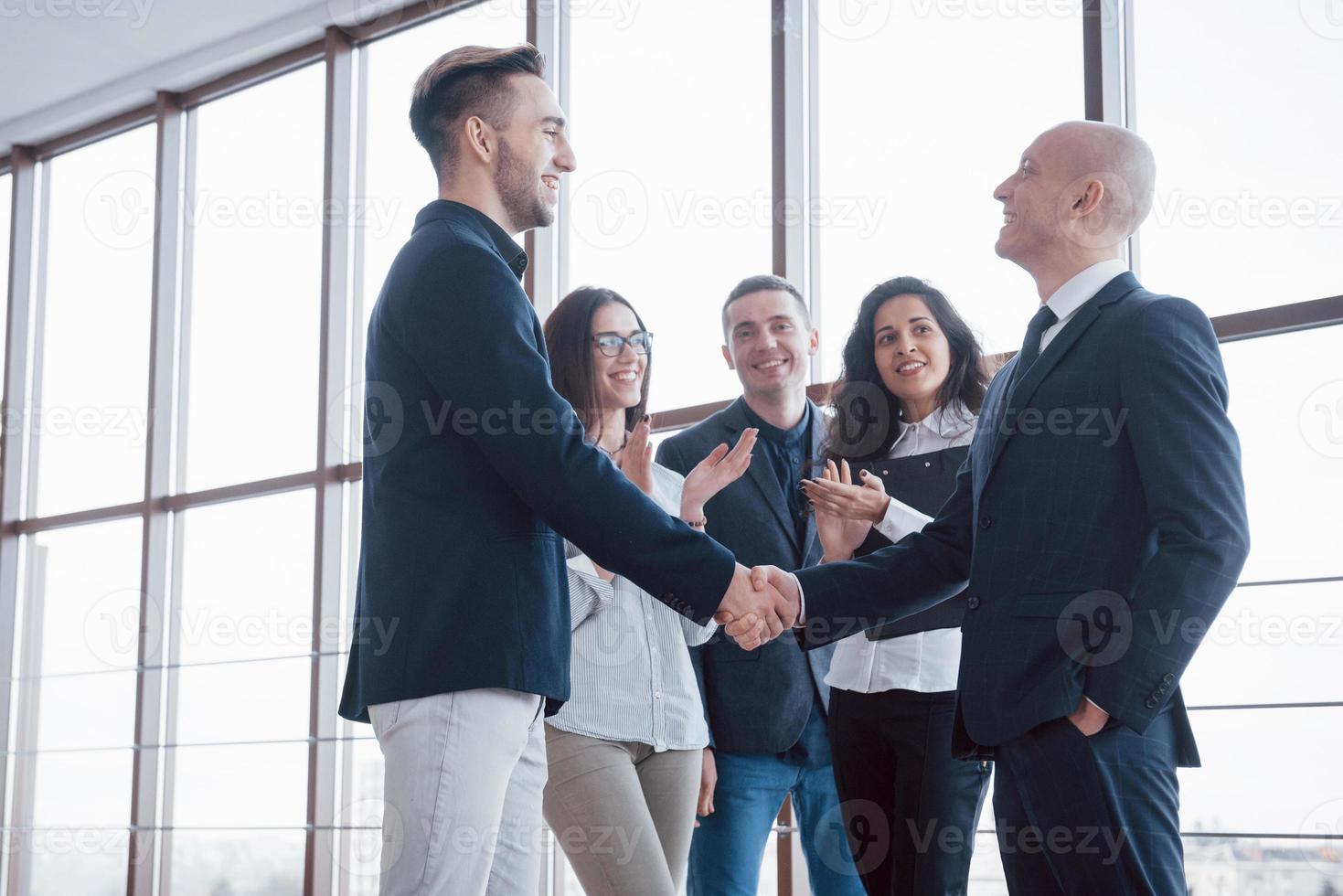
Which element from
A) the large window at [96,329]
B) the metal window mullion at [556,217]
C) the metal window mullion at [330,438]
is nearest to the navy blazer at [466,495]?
the metal window mullion at [556,217]

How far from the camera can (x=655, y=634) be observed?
238 cm

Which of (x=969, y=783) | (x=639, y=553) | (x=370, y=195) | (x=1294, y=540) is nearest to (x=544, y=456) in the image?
(x=639, y=553)

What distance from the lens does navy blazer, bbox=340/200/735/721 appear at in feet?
5.21

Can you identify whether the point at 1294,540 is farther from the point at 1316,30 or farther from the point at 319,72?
the point at 319,72

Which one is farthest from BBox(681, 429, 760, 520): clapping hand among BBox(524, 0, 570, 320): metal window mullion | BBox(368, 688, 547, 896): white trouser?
BBox(524, 0, 570, 320): metal window mullion

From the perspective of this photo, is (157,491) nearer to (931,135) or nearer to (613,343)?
(931,135)

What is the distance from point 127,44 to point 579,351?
4939 millimetres

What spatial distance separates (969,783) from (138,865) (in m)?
5.17

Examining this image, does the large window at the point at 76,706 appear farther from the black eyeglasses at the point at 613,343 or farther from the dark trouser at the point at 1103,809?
the dark trouser at the point at 1103,809

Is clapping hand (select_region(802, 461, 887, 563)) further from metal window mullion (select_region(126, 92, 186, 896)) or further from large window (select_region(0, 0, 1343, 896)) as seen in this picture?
metal window mullion (select_region(126, 92, 186, 896))

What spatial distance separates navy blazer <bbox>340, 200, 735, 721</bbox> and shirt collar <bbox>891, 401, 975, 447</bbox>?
1.00 metres

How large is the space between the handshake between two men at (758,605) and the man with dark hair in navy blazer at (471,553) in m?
0.11

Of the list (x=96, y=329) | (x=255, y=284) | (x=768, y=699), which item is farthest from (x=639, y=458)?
(x=96, y=329)

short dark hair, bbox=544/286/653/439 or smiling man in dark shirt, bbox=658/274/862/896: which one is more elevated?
short dark hair, bbox=544/286/653/439
